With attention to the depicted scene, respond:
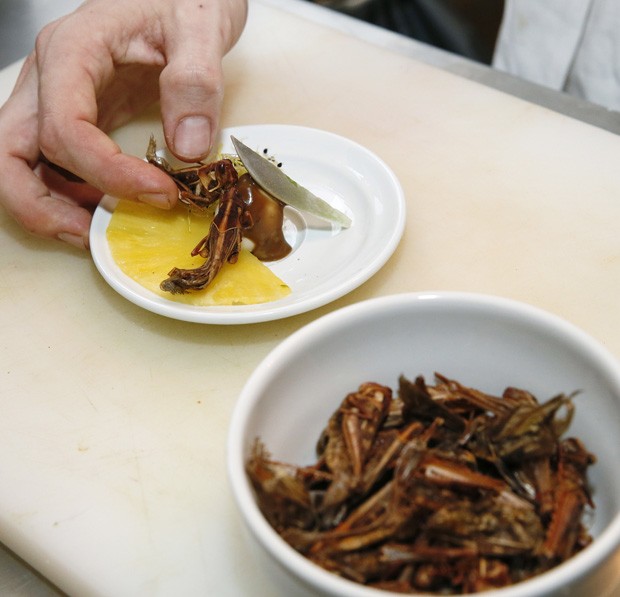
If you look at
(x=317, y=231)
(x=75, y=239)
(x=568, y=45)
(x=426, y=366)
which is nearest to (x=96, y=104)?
(x=75, y=239)

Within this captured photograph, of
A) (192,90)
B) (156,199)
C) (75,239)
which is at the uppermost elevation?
(192,90)

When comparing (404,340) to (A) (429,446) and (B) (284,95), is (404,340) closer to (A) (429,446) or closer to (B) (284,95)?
(A) (429,446)

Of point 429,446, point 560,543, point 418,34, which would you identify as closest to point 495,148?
point 429,446

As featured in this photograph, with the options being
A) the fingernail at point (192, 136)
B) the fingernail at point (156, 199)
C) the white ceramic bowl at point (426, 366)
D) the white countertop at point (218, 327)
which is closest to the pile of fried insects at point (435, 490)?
the white ceramic bowl at point (426, 366)

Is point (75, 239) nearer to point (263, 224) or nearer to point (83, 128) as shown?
point (83, 128)

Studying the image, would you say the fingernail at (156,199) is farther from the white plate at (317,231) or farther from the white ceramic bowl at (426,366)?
the white ceramic bowl at (426,366)

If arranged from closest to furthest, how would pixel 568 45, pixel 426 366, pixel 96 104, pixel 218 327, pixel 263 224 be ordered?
pixel 426 366 < pixel 218 327 < pixel 263 224 < pixel 96 104 < pixel 568 45
